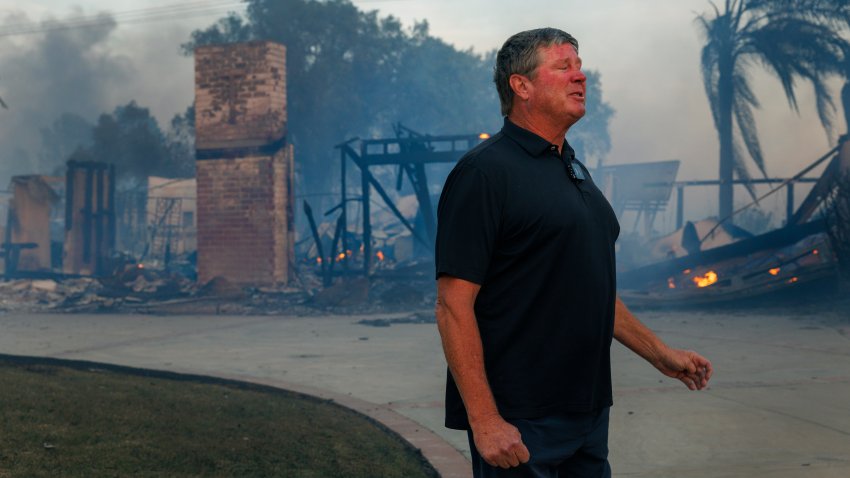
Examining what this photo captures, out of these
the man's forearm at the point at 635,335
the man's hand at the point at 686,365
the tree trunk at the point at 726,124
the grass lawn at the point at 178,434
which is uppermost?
the tree trunk at the point at 726,124

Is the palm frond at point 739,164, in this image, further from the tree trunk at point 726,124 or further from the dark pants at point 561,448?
the dark pants at point 561,448

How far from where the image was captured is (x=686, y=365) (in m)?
2.74

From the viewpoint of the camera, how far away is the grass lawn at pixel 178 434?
4.43 m

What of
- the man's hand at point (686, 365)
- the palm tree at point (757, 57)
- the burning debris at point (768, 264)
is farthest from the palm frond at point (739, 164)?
the man's hand at point (686, 365)

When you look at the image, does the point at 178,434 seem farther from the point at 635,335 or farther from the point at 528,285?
the point at 528,285

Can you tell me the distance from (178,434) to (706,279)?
454 inches

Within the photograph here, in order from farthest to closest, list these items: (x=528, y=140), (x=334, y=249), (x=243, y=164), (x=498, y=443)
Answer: (x=243, y=164), (x=334, y=249), (x=528, y=140), (x=498, y=443)

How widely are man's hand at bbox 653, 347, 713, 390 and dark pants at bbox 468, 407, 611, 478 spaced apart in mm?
334

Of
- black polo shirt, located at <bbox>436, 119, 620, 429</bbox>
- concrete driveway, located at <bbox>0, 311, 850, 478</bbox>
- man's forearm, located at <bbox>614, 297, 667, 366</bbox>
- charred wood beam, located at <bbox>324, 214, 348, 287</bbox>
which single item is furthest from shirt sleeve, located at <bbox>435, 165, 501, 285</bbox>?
charred wood beam, located at <bbox>324, 214, 348, 287</bbox>

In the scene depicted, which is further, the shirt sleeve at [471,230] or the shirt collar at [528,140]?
the shirt collar at [528,140]

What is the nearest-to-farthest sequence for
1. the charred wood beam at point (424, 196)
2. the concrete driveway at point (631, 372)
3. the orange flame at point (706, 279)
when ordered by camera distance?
the concrete driveway at point (631, 372), the orange flame at point (706, 279), the charred wood beam at point (424, 196)

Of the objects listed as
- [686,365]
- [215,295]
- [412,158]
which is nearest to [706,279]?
[412,158]

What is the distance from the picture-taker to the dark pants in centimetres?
226

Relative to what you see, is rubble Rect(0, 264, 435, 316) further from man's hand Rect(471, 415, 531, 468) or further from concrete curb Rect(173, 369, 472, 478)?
man's hand Rect(471, 415, 531, 468)
